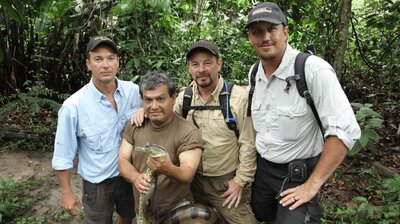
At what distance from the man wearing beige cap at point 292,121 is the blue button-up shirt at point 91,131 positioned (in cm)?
120

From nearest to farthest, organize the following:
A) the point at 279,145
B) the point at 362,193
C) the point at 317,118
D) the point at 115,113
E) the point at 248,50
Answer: the point at 317,118, the point at 279,145, the point at 115,113, the point at 362,193, the point at 248,50

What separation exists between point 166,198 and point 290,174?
3.29 ft

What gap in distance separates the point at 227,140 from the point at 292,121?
0.61 m

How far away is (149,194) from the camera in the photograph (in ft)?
8.80

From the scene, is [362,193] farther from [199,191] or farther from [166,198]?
[166,198]

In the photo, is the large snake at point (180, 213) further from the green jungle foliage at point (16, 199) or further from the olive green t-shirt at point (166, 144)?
the green jungle foliage at point (16, 199)

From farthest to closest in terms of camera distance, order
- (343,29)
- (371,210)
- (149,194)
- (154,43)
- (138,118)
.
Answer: (154,43) → (343,29) → (371,210) → (138,118) → (149,194)

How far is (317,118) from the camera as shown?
2.70 meters

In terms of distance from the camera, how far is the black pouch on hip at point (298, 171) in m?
2.81

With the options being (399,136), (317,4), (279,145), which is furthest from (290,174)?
(317,4)

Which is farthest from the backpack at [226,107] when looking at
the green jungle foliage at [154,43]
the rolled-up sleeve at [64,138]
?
the green jungle foliage at [154,43]

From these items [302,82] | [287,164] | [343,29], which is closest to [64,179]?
[287,164]

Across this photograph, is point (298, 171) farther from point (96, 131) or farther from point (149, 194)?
point (96, 131)

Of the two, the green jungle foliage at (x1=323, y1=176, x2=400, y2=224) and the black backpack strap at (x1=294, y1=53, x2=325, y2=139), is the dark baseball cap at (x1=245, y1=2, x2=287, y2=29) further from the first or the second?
the green jungle foliage at (x1=323, y1=176, x2=400, y2=224)
